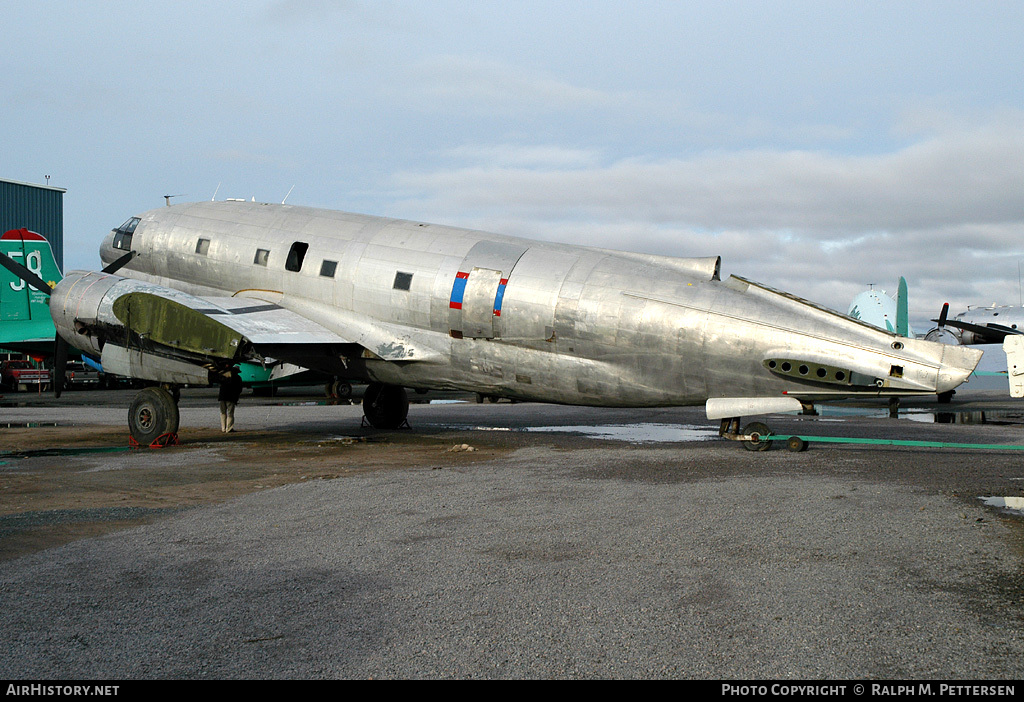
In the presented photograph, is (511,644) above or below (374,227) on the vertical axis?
below

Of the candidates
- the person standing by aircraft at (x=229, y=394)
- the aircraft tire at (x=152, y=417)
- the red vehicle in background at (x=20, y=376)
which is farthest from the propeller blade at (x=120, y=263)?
the red vehicle in background at (x=20, y=376)

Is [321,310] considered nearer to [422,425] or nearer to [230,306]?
[230,306]

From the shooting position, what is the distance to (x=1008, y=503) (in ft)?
32.0

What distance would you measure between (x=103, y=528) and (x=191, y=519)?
941mm

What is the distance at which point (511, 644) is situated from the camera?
5266 mm

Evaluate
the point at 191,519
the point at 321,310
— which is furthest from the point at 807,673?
the point at 321,310

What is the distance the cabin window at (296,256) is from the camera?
1795cm

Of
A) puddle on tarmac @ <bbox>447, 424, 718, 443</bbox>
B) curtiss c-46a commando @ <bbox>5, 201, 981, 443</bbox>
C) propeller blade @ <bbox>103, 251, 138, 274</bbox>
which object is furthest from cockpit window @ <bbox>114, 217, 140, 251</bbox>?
puddle on tarmac @ <bbox>447, 424, 718, 443</bbox>

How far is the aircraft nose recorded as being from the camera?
12.6 m

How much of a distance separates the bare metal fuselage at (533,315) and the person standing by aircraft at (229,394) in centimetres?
202

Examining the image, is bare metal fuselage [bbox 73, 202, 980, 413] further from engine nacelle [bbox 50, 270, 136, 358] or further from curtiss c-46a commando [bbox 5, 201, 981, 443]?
engine nacelle [bbox 50, 270, 136, 358]

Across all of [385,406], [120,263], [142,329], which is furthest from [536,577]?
[120,263]

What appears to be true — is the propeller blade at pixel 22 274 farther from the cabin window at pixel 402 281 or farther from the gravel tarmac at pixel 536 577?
the cabin window at pixel 402 281

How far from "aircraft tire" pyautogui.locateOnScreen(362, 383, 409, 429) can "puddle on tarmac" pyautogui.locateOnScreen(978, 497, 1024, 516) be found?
562 inches
